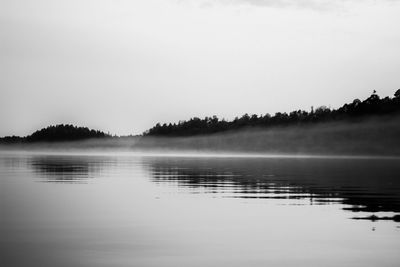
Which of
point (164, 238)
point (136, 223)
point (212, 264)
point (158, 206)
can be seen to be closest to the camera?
point (212, 264)

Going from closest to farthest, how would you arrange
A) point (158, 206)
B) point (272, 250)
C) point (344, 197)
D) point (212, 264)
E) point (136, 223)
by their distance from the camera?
1. point (212, 264)
2. point (272, 250)
3. point (136, 223)
4. point (158, 206)
5. point (344, 197)

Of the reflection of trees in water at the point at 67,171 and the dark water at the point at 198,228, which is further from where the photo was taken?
the reflection of trees in water at the point at 67,171

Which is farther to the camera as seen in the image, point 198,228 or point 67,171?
point 67,171

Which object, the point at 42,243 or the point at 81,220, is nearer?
the point at 42,243

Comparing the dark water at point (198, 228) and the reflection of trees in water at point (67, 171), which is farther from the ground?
the reflection of trees in water at point (67, 171)

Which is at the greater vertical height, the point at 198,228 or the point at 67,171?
the point at 67,171

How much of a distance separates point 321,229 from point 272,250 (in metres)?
4.12

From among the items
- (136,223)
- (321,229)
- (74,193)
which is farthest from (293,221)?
(74,193)

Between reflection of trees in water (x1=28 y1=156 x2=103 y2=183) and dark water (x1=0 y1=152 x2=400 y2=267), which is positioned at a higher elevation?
reflection of trees in water (x1=28 y1=156 x2=103 y2=183)

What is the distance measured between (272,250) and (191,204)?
37.5ft

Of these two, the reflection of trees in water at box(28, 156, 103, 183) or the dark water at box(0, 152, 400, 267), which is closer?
the dark water at box(0, 152, 400, 267)

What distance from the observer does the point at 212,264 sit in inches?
577

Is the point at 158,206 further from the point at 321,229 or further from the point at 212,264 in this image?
the point at 212,264

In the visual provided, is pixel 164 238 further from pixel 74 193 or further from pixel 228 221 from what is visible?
pixel 74 193
